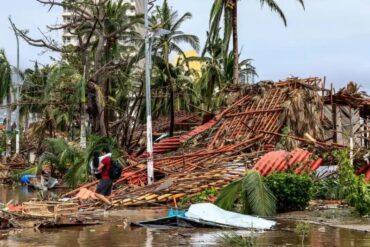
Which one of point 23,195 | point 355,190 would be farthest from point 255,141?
point 23,195

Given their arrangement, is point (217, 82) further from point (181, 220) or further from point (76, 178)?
point (181, 220)

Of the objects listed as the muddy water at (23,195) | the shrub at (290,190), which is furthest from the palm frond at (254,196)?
the muddy water at (23,195)

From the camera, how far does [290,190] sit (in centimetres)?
1313

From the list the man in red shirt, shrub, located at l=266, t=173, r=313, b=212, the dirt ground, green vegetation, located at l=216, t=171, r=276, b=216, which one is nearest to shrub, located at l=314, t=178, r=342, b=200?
the dirt ground

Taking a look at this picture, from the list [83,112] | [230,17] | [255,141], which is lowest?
[255,141]

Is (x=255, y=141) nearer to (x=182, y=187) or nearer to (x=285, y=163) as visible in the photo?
(x=285, y=163)

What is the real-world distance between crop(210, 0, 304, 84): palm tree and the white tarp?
61.1 feet

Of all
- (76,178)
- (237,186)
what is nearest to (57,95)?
(76,178)

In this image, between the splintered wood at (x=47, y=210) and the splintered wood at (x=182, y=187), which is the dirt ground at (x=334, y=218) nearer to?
the splintered wood at (x=182, y=187)

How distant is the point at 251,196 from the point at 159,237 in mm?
3153

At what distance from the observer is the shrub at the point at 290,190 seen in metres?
13.2

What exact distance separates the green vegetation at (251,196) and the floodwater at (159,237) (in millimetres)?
913

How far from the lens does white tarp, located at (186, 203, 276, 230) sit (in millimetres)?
10984

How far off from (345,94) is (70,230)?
12959 mm
